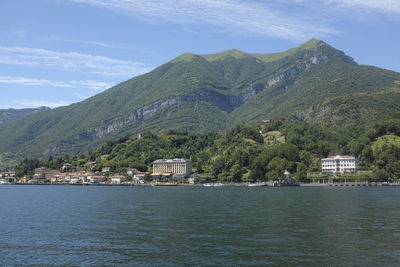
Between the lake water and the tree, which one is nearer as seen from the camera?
the lake water

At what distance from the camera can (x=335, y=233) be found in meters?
50.2

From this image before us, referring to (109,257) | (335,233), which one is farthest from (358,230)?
(109,257)

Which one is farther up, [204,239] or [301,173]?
[301,173]

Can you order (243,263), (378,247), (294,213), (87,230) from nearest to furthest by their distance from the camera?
(243,263) → (378,247) → (87,230) → (294,213)

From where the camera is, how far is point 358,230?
52.4 m

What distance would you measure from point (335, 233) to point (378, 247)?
7836 mm

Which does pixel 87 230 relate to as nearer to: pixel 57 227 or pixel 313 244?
pixel 57 227

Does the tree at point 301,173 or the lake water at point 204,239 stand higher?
the tree at point 301,173

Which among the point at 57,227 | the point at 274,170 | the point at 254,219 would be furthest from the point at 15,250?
the point at 274,170

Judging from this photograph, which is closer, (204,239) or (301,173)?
(204,239)

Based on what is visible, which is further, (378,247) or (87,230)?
(87,230)

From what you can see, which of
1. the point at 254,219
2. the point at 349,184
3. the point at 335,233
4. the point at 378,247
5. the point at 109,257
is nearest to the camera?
the point at 109,257

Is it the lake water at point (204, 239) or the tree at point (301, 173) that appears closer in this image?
the lake water at point (204, 239)

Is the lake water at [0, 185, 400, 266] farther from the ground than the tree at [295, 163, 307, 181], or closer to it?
closer to it
